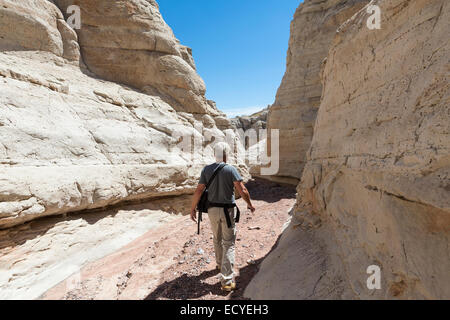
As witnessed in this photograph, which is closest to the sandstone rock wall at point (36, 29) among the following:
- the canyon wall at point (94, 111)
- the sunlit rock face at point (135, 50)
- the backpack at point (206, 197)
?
the canyon wall at point (94, 111)

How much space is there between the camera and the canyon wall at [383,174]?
57.7 inches

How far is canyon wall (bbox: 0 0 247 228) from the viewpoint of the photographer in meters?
4.57

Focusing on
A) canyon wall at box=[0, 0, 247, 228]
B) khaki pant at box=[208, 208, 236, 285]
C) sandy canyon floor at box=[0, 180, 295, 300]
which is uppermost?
canyon wall at box=[0, 0, 247, 228]

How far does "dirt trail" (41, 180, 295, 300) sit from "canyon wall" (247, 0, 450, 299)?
0.64 meters

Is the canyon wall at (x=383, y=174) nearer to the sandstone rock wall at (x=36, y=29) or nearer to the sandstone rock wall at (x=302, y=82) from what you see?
the sandstone rock wall at (x=302, y=82)

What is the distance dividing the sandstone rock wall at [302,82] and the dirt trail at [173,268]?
458cm

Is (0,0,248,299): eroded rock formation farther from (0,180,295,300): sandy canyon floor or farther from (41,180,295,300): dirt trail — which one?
(41,180,295,300): dirt trail

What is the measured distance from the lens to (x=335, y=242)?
2529 mm

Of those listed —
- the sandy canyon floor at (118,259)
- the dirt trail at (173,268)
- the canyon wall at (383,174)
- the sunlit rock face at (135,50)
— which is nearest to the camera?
the canyon wall at (383,174)

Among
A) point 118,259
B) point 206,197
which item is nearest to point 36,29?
point 118,259

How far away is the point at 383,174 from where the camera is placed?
1.87 meters

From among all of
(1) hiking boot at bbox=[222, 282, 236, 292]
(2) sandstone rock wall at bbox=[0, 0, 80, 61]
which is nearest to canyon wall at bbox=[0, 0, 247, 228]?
(2) sandstone rock wall at bbox=[0, 0, 80, 61]

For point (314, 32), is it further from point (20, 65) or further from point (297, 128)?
point (20, 65)

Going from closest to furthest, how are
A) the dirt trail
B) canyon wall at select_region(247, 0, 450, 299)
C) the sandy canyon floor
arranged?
canyon wall at select_region(247, 0, 450, 299) → the dirt trail → the sandy canyon floor
